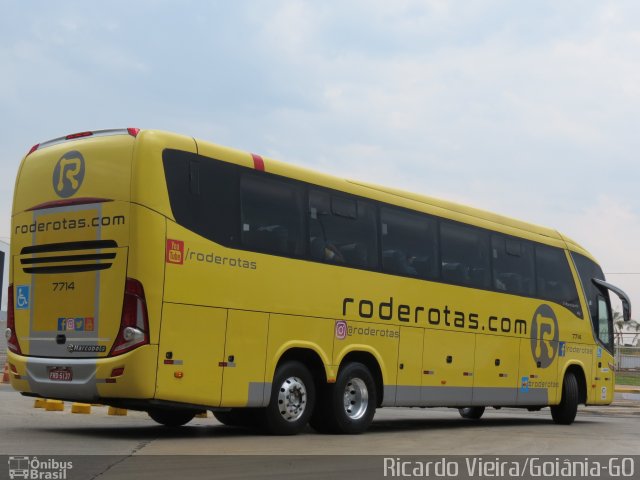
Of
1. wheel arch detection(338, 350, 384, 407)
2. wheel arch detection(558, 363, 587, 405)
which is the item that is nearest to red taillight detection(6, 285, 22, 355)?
wheel arch detection(338, 350, 384, 407)

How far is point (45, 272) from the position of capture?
12.4 meters

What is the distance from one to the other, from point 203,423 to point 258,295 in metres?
4.19

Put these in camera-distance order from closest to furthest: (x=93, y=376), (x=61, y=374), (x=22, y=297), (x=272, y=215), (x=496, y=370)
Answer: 1. (x=93, y=376)
2. (x=61, y=374)
3. (x=22, y=297)
4. (x=272, y=215)
5. (x=496, y=370)

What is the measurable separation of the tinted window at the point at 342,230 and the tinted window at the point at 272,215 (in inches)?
12.1

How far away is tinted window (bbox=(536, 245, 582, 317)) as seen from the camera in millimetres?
19375

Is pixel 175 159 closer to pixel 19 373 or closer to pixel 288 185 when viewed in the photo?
pixel 288 185

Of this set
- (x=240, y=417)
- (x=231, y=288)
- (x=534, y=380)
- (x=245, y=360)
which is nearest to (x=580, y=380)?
(x=534, y=380)

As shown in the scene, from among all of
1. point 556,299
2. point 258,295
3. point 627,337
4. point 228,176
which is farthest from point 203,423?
point 627,337

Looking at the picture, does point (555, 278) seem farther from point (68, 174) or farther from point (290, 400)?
point (68, 174)

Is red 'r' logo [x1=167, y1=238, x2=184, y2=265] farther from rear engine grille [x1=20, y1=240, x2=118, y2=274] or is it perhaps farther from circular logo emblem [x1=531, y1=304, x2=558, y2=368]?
circular logo emblem [x1=531, y1=304, x2=558, y2=368]

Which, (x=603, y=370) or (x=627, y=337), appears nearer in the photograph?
(x=603, y=370)

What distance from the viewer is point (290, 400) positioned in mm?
13430

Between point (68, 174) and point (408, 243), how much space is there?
5.62 m

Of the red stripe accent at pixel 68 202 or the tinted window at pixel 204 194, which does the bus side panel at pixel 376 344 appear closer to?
the tinted window at pixel 204 194
